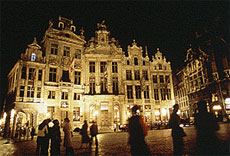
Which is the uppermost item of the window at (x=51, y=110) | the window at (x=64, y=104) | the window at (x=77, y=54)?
the window at (x=77, y=54)

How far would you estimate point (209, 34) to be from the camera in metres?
40.0

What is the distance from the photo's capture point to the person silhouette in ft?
15.1

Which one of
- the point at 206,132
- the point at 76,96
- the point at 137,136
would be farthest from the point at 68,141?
the point at 76,96

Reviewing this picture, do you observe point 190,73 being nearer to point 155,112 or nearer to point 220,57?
point 220,57

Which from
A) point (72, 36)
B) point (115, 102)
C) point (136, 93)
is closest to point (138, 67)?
point (136, 93)

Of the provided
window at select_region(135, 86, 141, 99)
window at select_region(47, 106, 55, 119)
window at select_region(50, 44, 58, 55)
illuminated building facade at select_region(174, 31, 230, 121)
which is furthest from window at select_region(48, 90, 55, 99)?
illuminated building facade at select_region(174, 31, 230, 121)

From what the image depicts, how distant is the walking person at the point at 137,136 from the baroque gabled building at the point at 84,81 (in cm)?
2263

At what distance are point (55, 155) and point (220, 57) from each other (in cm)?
4099

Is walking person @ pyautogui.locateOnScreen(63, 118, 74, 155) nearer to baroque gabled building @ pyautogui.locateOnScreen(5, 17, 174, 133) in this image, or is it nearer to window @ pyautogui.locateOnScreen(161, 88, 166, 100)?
baroque gabled building @ pyautogui.locateOnScreen(5, 17, 174, 133)

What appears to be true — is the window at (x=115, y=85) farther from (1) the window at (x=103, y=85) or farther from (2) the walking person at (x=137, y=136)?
(2) the walking person at (x=137, y=136)

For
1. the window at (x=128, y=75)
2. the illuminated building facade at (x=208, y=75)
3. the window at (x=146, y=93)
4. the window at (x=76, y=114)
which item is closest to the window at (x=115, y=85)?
the window at (x=128, y=75)

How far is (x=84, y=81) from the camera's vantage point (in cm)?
2917

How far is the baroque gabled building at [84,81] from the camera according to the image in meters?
25.0

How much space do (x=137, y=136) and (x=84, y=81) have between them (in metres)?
25.4
